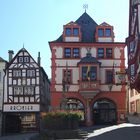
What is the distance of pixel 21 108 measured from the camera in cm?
5194

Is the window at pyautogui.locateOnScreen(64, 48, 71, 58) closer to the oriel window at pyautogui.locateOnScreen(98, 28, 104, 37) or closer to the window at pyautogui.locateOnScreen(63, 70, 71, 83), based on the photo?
the window at pyautogui.locateOnScreen(63, 70, 71, 83)

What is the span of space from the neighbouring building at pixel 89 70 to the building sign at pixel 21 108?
2.92m

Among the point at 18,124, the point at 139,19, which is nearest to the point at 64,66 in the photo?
the point at 18,124

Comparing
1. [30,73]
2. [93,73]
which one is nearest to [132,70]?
[93,73]

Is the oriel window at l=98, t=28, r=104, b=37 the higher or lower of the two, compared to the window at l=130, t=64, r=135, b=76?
higher

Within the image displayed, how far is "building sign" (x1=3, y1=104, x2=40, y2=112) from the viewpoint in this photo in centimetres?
5197

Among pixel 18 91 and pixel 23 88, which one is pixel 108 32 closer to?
pixel 23 88

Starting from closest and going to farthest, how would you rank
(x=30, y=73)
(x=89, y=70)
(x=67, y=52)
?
(x=89, y=70) < (x=67, y=52) < (x=30, y=73)

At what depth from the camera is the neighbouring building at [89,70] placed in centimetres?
5066

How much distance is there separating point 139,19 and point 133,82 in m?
7.14

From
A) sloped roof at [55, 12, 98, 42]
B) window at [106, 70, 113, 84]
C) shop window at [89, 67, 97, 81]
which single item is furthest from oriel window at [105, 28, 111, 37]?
shop window at [89, 67, 97, 81]

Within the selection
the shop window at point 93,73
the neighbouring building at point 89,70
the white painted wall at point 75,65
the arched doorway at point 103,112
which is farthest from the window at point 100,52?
the arched doorway at point 103,112

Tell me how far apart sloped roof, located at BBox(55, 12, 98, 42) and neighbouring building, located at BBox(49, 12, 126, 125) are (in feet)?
0.45

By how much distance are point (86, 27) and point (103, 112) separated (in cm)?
1170
